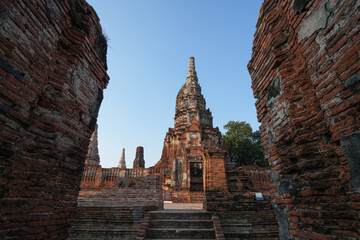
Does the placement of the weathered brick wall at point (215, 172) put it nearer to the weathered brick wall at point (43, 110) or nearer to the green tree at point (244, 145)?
the weathered brick wall at point (43, 110)

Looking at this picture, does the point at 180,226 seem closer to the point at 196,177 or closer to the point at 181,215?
the point at 181,215

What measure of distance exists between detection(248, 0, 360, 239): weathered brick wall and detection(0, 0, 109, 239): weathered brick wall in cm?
332

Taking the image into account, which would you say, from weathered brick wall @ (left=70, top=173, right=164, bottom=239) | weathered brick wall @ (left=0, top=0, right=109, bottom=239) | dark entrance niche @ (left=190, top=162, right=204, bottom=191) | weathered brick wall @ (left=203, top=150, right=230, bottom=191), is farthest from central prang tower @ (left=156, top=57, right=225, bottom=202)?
weathered brick wall @ (left=0, top=0, right=109, bottom=239)

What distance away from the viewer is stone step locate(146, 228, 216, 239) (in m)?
5.09

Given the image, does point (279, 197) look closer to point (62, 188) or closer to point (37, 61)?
point (62, 188)

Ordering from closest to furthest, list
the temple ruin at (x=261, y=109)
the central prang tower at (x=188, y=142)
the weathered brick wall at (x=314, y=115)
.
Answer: the weathered brick wall at (x=314, y=115) → the temple ruin at (x=261, y=109) → the central prang tower at (x=188, y=142)

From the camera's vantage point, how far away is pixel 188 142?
21750mm

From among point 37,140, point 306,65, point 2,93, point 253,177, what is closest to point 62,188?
point 37,140

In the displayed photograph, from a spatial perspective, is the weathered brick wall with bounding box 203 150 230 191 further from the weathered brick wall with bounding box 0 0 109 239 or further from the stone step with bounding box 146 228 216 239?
the weathered brick wall with bounding box 0 0 109 239

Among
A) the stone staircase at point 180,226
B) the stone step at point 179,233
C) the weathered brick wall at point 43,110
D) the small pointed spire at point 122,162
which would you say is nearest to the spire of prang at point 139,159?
the small pointed spire at point 122,162

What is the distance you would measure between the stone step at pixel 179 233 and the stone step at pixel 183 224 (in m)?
0.26

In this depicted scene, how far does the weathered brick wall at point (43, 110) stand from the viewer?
→ 227 centimetres

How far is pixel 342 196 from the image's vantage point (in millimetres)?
2012

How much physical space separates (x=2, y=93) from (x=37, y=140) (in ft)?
2.64
